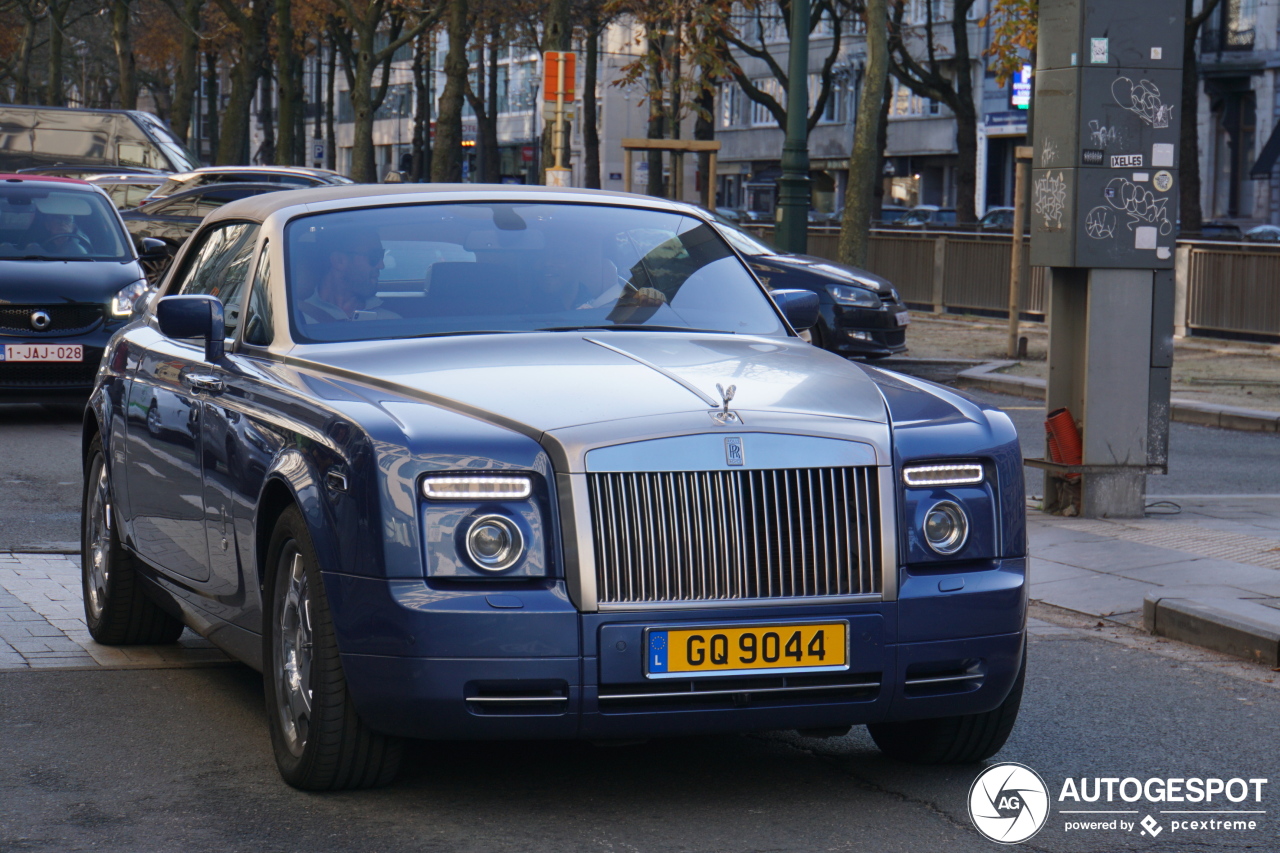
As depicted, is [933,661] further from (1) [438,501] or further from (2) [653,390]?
(1) [438,501]

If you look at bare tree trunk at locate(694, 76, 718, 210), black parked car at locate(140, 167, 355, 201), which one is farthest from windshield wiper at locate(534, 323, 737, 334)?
black parked car at locate(140, 167, 355, 201)

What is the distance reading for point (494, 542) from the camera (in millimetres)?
4238

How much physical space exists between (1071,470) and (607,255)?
4963 millimetres

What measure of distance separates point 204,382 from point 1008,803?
260 centimetres

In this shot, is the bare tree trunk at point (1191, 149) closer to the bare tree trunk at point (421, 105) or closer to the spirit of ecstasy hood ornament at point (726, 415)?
the bare tree trunk at point (421, 105)

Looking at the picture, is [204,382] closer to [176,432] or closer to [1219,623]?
[176,432]

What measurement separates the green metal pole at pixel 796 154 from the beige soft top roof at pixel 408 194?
1522cm

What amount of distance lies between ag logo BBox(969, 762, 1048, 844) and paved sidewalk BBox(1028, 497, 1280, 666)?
212 centimetres

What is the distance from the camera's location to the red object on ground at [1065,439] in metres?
9.98

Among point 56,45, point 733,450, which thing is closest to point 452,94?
point 56,45

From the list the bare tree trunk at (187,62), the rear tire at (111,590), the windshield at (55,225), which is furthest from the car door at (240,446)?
the bare tree trunk at (187,62)

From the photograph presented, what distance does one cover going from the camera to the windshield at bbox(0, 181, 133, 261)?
1429 centimetres

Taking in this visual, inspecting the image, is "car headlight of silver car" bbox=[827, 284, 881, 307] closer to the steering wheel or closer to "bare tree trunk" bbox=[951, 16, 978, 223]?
the steering wheel

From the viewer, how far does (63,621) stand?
23.0 feet
